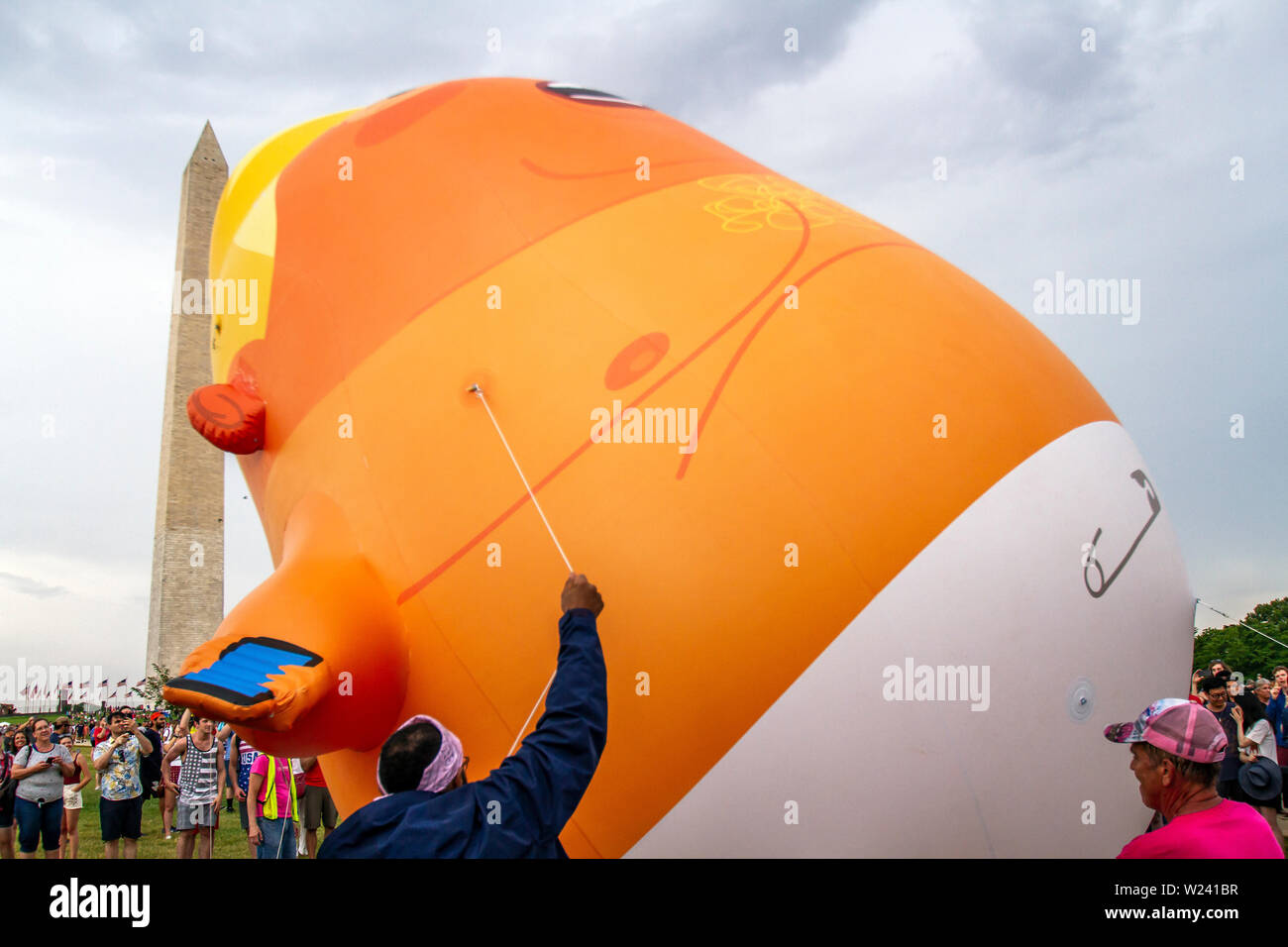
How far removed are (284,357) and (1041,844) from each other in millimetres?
3549

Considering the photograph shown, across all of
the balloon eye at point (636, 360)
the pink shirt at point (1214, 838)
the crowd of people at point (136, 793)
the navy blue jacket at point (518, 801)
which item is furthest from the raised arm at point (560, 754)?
the crowd of people at point (136, 793)

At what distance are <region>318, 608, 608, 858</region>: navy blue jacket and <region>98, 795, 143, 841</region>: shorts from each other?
7.16 meters

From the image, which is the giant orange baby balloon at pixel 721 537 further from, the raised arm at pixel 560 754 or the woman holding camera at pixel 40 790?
the woman holding camera at pixel 40 790

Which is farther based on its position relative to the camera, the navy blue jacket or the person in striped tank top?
the person in striped tank top

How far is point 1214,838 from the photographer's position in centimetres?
224

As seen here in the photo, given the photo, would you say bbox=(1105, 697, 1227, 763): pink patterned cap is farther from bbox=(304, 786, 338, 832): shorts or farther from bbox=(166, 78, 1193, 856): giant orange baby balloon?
bbox=(304, 786, 338, 832): shorts

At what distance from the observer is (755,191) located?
13.5 ft

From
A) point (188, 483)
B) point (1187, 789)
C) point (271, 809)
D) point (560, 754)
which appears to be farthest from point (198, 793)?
point (188, 483)

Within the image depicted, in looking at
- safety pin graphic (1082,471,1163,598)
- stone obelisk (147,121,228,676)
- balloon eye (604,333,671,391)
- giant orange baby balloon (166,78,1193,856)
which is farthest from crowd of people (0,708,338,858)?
stone obelisk (147,121,228,676)

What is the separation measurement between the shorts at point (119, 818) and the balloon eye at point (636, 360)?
7.34 m

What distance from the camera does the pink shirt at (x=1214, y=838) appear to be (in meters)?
2.22

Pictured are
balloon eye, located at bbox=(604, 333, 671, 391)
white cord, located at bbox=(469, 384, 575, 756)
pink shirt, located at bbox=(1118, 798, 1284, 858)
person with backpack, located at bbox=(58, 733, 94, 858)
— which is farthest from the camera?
person with backpack, located at bbox=(58, 733, 94, 858)

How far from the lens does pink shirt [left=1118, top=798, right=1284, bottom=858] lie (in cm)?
222
